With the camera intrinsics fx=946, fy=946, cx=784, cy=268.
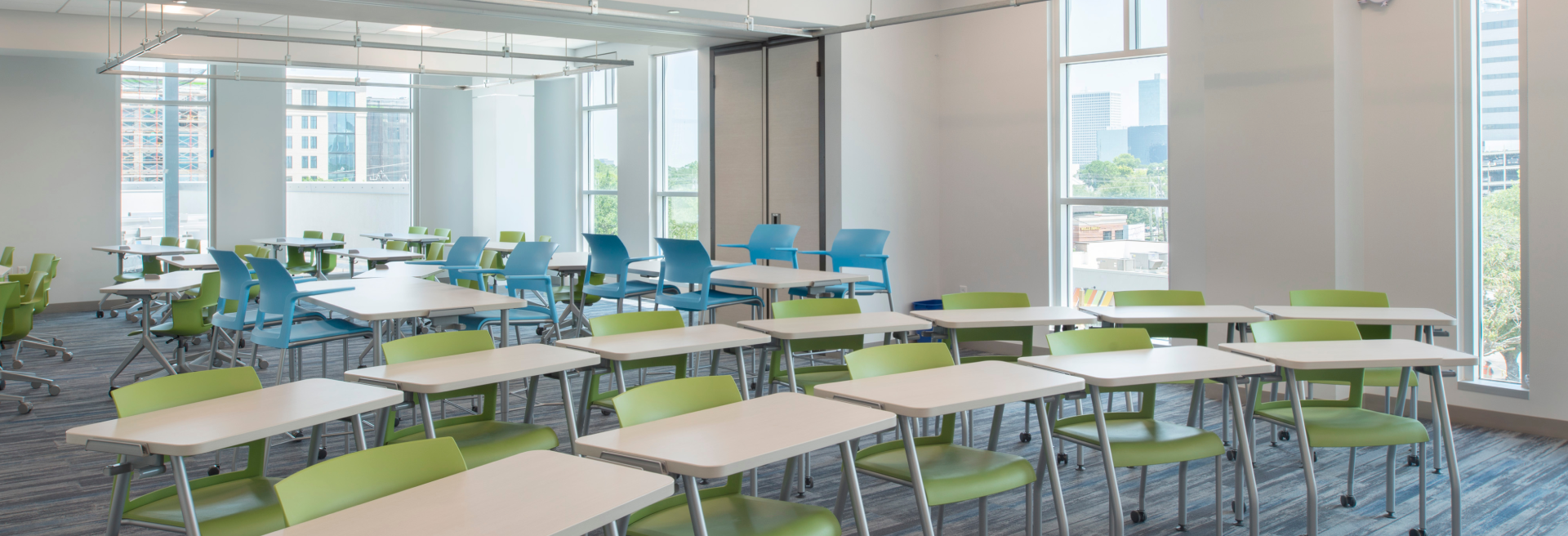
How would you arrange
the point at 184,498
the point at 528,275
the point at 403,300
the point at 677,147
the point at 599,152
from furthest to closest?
the point at 599,152 → the point at 677,147 → the point at 528,275 → the point at 403,300 → the point at 184,498

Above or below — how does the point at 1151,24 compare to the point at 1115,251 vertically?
above

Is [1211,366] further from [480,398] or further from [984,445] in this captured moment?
[480,398]

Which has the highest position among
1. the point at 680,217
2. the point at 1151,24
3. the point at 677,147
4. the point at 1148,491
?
the point at 1151,24

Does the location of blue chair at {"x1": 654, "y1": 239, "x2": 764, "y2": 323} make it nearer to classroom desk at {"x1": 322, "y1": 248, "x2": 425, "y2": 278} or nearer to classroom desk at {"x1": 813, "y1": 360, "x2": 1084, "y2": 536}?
classroom desk at {"x1": 813, "y1": 360, "x2": 1084, "y2": 536}

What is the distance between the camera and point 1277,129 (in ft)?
19.8

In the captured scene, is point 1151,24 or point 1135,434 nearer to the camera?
point 1135,434

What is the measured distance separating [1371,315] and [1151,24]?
3.04 m

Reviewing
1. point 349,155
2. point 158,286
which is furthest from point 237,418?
point 349,155

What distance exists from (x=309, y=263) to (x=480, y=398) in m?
5.42

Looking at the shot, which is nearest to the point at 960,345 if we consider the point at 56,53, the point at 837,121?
the point at 837,121

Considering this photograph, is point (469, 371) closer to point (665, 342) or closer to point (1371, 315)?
point (665, 342)

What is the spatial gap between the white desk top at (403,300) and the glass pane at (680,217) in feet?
16.3

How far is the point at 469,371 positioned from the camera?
332 centimetres

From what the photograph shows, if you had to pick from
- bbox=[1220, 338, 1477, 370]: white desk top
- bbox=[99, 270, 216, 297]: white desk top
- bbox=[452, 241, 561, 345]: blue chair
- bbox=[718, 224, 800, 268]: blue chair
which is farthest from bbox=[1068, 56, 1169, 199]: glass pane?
bbox=[99, 270, 216, 297]: white desk top
